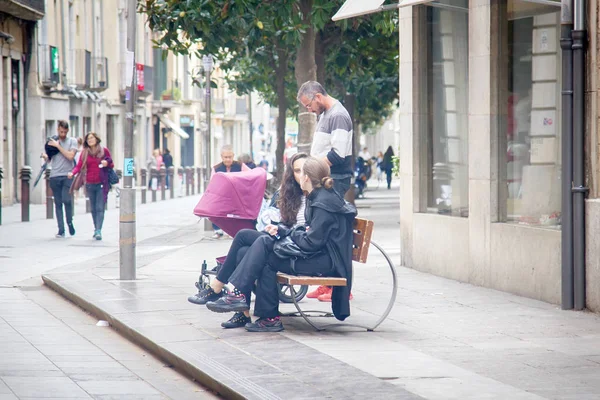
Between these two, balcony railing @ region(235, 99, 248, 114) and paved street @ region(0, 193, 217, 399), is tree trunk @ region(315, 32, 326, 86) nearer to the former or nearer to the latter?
paved street @ region(0, 193, 217, 399)

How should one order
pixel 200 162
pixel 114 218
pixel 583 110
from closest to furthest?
pixel 583 110 → pixel 114 218 → pixel 200 162

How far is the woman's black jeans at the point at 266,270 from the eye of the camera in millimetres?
8492

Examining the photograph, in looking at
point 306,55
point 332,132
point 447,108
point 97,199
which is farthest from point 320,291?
point 306,55

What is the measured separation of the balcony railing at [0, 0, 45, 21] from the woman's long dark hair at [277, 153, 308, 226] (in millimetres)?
22928

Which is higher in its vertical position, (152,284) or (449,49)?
(449,49)

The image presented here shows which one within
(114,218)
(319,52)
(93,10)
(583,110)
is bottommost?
(114,218)

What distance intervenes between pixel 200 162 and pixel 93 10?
87.3 ft

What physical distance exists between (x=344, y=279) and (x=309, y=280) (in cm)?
28

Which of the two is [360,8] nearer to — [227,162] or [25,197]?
[227,162]

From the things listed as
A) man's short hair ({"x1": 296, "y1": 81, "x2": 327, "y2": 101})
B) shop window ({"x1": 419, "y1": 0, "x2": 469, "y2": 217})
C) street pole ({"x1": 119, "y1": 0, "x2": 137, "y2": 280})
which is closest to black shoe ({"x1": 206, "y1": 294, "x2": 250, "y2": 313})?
man's short hair ({"x1": 296, "y1": 81, "x2": 327, "y2": 101})

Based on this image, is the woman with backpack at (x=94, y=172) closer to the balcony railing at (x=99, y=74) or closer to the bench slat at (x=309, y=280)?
the bench slat at (x=309, y=280)

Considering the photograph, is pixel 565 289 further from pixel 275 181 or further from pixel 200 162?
pixel 200 162

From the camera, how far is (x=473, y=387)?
6484 millimetres

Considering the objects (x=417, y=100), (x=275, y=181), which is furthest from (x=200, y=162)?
(x=417, y=100)
